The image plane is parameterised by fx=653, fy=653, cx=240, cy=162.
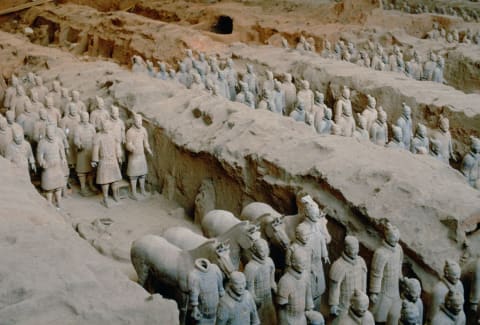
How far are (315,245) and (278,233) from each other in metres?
0.35

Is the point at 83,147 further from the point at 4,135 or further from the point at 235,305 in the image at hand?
the point at 235,305

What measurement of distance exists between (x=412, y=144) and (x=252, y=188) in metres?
2.44

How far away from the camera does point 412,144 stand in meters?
8.48

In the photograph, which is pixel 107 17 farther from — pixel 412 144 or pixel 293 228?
pixel 293 228

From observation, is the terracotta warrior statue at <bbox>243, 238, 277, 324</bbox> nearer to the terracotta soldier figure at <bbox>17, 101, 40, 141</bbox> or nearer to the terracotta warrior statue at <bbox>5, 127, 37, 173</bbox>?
the terracotta warrior statue at <bbox>5, 127, 37, 173</bbox>

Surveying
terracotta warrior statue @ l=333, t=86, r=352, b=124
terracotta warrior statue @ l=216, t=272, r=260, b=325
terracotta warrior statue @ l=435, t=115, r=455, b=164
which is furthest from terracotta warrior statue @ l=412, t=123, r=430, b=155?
terracotta warrior statue @ l=216, t=272, r=260, b=325

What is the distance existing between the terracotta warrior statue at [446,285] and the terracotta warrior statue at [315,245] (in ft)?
3.32

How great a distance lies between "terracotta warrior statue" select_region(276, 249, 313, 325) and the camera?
5.08 meters

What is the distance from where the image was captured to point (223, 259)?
5141 mm

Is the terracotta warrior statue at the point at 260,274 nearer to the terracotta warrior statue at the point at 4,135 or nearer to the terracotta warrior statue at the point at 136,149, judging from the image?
the terracotta warrior statue at the point at 136,149

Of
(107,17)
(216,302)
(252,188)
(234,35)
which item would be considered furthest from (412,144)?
(107,17)

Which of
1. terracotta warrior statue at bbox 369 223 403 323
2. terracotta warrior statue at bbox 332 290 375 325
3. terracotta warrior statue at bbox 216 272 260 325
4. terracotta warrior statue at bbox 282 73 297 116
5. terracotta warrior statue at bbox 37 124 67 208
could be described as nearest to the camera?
terracotta warrior statue at bbox 332 290 375 325

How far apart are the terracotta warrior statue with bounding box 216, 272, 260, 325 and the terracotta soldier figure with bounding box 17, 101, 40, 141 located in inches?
203

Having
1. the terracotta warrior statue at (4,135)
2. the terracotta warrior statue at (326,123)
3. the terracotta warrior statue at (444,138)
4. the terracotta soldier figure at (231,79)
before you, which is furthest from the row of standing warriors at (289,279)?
the terracotta soldier figure at (231,79)
